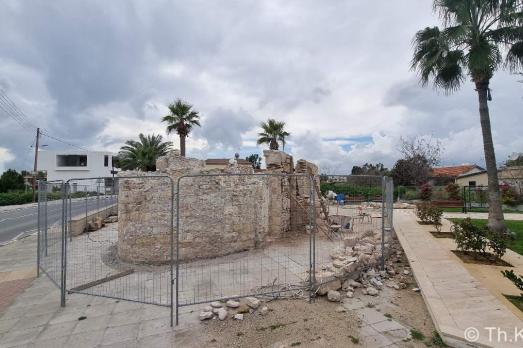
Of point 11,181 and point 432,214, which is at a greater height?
point 11,181

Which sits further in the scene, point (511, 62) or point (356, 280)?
point (511, 62)

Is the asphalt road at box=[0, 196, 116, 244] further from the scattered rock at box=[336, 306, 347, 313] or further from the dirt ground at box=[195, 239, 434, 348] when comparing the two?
the scattered rock at box=[336, 306, 347, 313]

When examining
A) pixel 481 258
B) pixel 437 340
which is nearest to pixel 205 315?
pixel 437 340

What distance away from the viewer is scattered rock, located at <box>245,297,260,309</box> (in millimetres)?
5687

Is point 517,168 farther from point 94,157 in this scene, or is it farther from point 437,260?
point 94,157

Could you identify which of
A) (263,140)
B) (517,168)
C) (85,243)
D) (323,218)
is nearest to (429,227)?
(323,218)

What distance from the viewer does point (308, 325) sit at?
517 cm

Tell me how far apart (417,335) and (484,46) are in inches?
455

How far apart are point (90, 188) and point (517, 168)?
3578cm

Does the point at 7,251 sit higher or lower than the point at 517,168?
lower

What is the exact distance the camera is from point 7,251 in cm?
1163

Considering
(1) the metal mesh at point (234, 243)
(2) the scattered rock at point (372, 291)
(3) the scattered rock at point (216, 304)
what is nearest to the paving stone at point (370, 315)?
(2) the scattered rock at point (372, 291)

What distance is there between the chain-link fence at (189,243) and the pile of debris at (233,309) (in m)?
0.37

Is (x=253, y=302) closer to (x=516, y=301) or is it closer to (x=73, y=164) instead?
(x=516, y=301)
